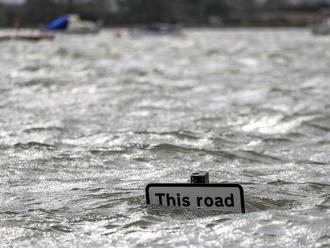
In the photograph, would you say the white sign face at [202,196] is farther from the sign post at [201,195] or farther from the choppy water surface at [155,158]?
the choppy water surface at [155,158]

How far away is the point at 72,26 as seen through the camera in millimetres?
86812

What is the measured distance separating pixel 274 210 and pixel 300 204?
1.62 ft

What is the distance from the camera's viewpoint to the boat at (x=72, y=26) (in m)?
79.2

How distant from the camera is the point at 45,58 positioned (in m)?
38.9

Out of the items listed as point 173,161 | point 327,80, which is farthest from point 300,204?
point 327,80

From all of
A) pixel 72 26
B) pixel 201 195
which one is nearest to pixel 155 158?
pixel 201 195

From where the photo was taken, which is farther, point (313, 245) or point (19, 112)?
point (19, 112)

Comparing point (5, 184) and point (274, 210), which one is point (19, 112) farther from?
point (274, 210)

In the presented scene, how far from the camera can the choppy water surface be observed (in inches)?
321

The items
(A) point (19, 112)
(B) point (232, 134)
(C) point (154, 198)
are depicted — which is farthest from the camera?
(A) point (19, 112)

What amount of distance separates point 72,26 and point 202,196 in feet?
262

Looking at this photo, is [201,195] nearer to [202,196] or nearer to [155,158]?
[202,196]

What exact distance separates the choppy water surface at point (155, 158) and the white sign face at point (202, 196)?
4.4 inches

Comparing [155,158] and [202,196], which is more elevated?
[202,196]
